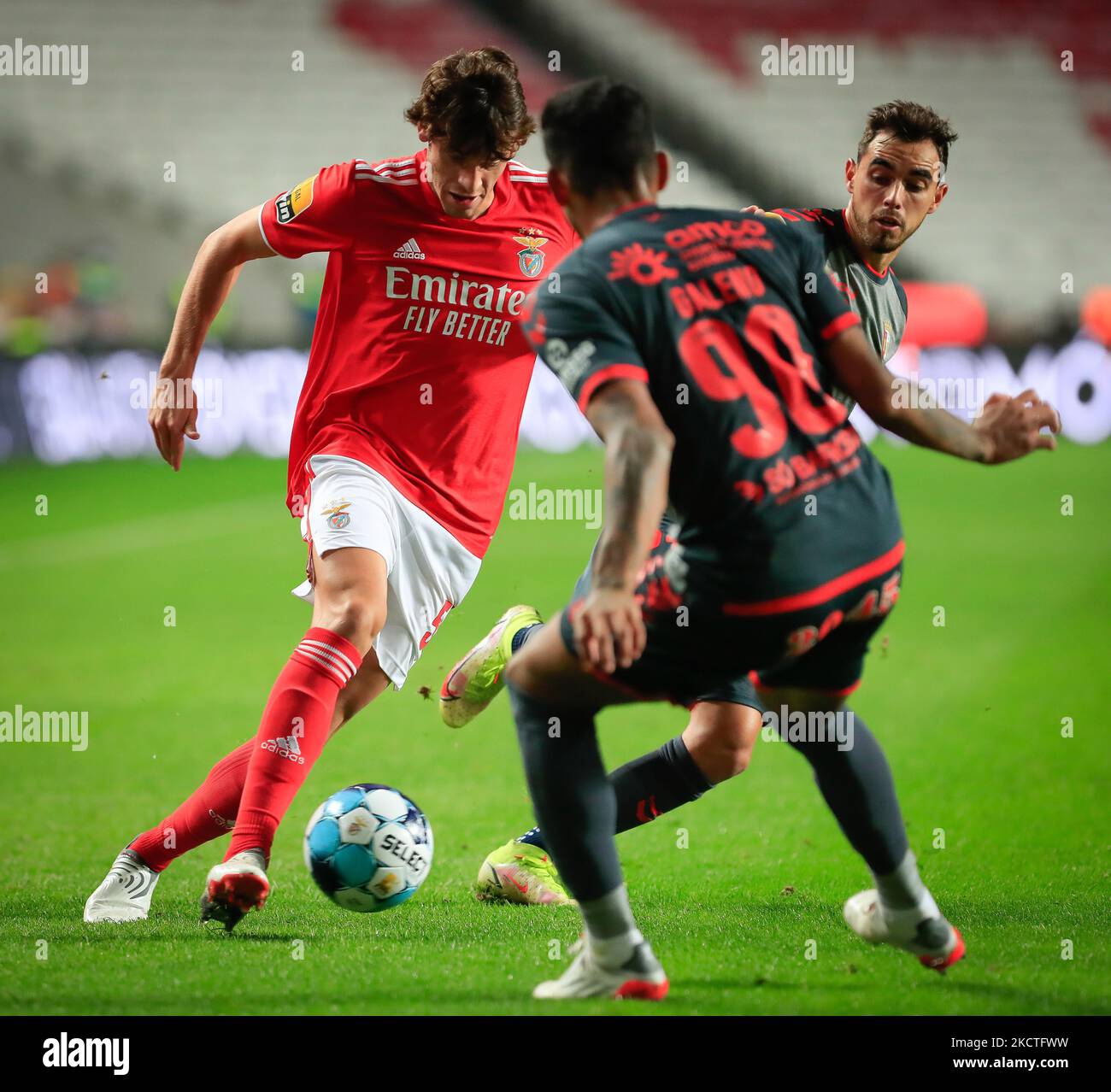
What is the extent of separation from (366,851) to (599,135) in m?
1.97

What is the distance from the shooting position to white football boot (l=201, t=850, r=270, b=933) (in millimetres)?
3525

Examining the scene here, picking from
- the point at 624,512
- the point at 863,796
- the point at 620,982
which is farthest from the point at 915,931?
the point at 624,512

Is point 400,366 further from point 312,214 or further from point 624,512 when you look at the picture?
point 624,512

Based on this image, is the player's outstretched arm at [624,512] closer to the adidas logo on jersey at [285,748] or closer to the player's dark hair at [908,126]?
the adidas logo on jersey at [285,748]

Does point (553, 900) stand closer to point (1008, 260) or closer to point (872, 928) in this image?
point (872, 928)

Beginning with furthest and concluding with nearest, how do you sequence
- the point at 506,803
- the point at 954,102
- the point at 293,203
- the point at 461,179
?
1. the point at 954,102
2. the point at 506,803
3. the point at 293,203
4. the point at 461,179

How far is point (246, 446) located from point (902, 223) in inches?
546

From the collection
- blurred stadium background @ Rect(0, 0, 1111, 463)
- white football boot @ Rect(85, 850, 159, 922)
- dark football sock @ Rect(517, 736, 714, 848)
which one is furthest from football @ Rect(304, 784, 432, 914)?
blurred stadium background @ Rect(0, 0, 1111, 463)

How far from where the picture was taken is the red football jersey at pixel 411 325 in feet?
14.1

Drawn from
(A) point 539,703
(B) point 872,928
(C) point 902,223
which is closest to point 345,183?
(C) point 902,223

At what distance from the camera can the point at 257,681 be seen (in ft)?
26.4

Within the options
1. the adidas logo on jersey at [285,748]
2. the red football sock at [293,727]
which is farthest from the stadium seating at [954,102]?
the adidas logo on jersey at [285,748]

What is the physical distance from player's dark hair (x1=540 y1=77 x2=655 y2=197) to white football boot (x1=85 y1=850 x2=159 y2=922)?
92.0 inches

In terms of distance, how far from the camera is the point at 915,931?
3.24m
